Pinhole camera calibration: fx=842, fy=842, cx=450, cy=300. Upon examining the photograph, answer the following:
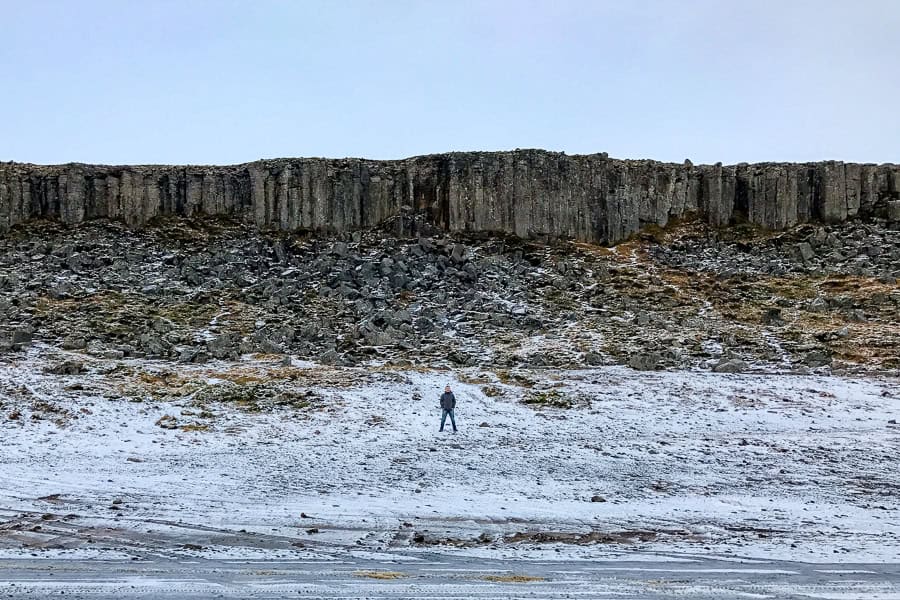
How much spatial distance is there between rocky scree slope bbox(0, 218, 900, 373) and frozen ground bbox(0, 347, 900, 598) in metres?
2.67

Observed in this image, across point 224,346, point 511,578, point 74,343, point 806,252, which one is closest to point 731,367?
point 806,252

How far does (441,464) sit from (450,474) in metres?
0.94

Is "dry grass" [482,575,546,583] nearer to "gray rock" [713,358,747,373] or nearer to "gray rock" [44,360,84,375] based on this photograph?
"gray rock" [713,358,747,373]

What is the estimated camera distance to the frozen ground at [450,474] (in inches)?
469

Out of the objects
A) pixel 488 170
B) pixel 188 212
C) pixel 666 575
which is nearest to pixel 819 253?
pixel 488 170

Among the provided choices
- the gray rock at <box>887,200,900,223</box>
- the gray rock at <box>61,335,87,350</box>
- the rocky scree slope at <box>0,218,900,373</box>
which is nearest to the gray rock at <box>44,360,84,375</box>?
the rocky scree slope at <box>0,218,900,373</box>

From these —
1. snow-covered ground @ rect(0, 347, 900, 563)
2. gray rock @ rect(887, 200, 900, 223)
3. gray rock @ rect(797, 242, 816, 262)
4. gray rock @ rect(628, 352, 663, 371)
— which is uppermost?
gray rock @ rect(887, 200, 900, 223)

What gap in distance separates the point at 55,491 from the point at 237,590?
316 inches

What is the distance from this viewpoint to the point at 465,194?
48.6m

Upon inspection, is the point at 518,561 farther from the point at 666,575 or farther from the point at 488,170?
the point at 488,170

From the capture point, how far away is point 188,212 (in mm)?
49469

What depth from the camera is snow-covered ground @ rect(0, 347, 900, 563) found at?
1300 cm

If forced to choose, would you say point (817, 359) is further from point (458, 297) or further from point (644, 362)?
point (458, 297)

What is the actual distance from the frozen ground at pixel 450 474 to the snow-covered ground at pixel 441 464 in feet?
0.27
